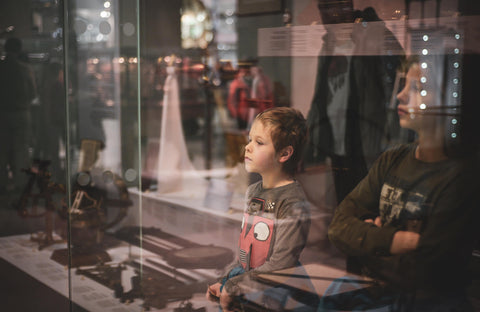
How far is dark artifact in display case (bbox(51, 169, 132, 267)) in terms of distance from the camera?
1.64 meters

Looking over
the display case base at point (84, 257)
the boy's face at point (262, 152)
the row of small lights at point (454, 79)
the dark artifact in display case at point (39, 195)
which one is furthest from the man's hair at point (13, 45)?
the row of small lights at point (454, 79)

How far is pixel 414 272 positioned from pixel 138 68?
3.77 ft

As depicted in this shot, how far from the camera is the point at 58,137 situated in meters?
2.10

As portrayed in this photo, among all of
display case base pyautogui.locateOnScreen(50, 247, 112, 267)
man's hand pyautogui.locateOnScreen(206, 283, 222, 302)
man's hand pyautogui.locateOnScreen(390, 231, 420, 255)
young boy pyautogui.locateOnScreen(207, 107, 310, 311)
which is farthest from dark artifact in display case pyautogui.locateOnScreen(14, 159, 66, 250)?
man's hand pyautogui.locateOnScreen(390, 231, 420, 255)

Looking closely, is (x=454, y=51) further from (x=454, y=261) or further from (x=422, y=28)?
(x=454, y=261)

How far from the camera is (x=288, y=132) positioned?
1.01 m

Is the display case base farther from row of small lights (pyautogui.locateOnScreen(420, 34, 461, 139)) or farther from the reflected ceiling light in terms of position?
row of small lights (pyautogui.locateOnScreen(420, 34, 461, 139))

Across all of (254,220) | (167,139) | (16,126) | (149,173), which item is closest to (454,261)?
(254,220)

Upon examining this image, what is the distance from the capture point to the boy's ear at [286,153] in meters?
1.01

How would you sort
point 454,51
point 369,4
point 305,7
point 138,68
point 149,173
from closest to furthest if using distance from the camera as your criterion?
point 454,51, point 369,4, point 305,7, point 138,68, point 149,173

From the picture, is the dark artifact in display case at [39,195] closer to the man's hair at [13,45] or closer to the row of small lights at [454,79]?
the man's hair at [13,45]

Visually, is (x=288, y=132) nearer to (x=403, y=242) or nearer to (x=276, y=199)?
(x=276, y=199)

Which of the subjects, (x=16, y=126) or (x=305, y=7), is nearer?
(x=305, y=7)

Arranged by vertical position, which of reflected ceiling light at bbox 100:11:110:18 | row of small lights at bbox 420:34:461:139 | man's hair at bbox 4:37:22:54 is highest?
reflected ceiling light at bbox 100:11:110:18
